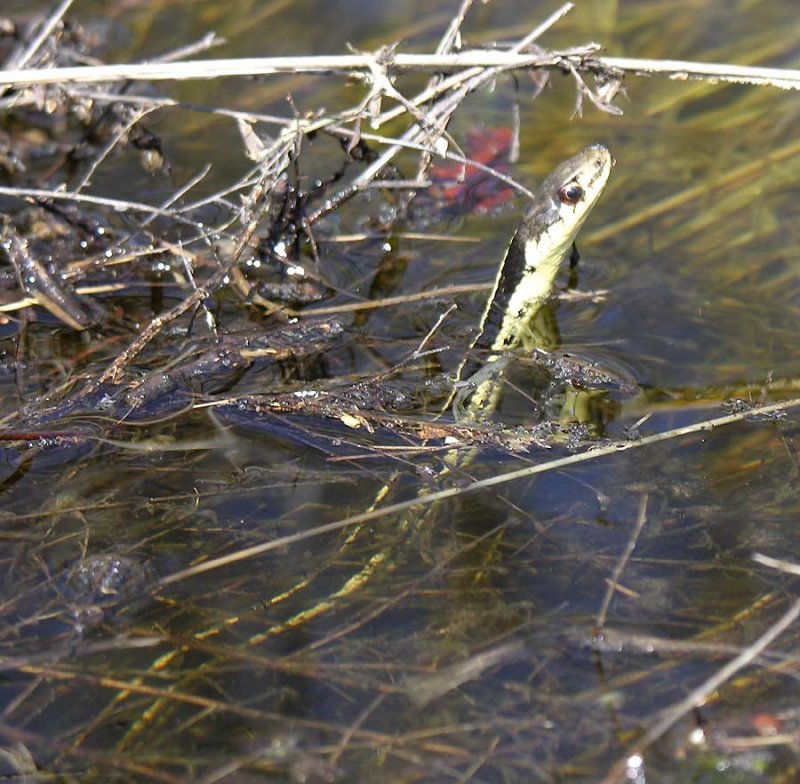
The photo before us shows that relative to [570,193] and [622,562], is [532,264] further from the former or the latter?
[622,562]

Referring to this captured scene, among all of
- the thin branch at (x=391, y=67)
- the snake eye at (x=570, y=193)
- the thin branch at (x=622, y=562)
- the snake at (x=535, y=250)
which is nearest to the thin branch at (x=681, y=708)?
the thin branch at (x=622, y=562)

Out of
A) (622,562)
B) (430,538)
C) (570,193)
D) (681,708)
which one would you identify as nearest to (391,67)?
(570,193)

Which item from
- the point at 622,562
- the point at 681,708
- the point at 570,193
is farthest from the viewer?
the point at 570,193

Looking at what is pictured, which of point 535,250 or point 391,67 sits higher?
Result: point 391,67

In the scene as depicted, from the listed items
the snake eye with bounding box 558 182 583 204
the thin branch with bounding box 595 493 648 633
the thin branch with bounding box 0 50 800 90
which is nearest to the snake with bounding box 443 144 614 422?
the snake eye with bounding box 558 182 583 204

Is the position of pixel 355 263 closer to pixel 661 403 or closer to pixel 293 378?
pixel 293 378

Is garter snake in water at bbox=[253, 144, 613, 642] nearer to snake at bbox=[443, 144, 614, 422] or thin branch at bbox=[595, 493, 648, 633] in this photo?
snake at bbox=[443, 144, 614, 422]

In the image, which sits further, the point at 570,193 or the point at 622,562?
the point at 570,193
